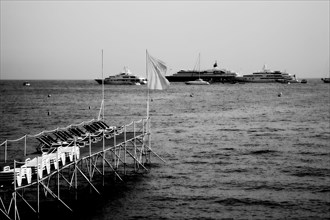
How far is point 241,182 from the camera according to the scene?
2723 centimetres

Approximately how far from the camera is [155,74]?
2927 centimetres

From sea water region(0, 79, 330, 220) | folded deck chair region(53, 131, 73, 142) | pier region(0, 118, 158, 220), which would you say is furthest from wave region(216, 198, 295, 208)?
folded deck chair region(53, 131, 73, 142)

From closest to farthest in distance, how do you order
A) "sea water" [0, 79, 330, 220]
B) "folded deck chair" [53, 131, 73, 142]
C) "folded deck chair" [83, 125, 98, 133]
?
1. "sea water" [0, 79, 330, 220]
2. "folded deck chair" [53, 131, 73, 142]
3. "folded deck chair" [83, 125, 98, 133]

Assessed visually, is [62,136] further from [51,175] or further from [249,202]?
[249,202]

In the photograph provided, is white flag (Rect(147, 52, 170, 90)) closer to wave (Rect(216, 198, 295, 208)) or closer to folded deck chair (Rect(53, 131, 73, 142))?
folded deck chair (Rect(53, 131, 73, 142))

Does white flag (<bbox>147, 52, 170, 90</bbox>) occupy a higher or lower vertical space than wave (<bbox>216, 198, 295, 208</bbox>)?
higher

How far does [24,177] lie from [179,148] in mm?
21414

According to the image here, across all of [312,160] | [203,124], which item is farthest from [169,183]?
[203,124]

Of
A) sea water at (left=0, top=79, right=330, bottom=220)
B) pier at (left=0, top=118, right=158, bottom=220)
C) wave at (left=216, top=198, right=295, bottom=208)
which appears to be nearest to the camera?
pier at (left=0, top=118, right=158, bottom=220)

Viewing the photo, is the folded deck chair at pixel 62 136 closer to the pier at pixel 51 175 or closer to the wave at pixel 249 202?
the pier at pixel 51 175

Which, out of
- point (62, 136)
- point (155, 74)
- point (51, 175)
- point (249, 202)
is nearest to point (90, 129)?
point (62, 136)

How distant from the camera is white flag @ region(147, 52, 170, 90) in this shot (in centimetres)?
2911

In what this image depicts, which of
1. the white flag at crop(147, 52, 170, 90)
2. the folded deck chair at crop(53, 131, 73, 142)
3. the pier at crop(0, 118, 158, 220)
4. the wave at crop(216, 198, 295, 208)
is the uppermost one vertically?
the white flag at crop(147, 52, 170, 90)

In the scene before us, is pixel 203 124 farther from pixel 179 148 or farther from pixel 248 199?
pixel 248 199
